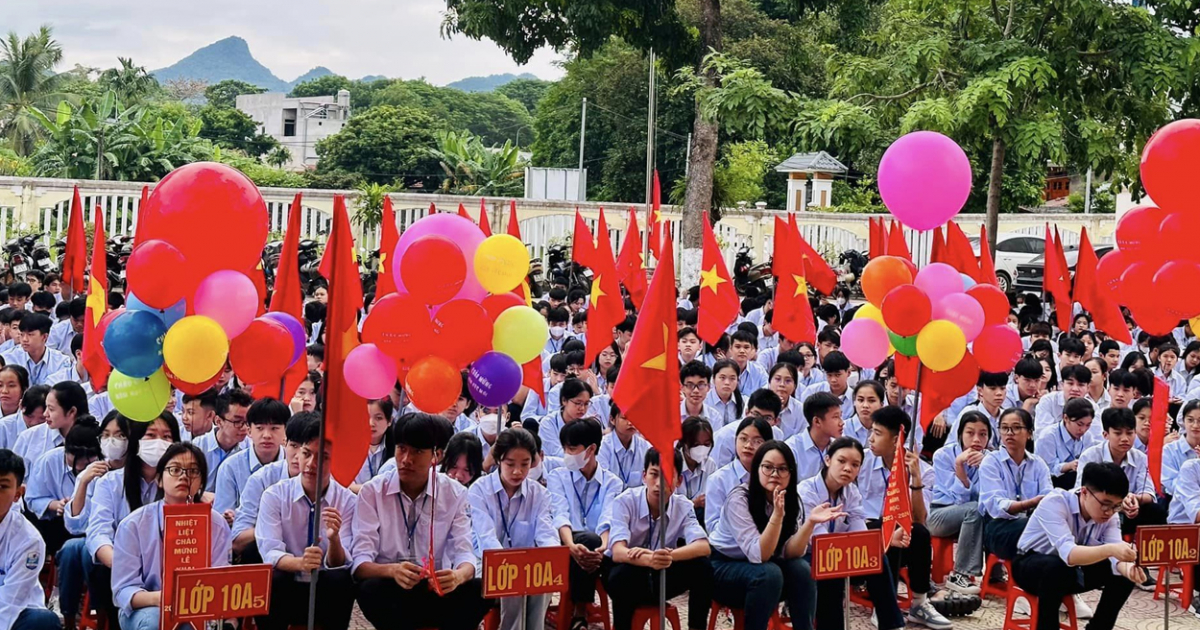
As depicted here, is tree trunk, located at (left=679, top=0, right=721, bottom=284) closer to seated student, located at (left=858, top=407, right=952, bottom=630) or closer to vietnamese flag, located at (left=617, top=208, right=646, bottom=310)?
vietnamese flag, located at (left=617, top=208, right=646, bottom=310)

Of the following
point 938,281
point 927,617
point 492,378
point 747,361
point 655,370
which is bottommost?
point 927,617

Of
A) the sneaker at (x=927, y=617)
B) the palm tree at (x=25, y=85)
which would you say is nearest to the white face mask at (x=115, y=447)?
the sneaker at (x=927, y=617)

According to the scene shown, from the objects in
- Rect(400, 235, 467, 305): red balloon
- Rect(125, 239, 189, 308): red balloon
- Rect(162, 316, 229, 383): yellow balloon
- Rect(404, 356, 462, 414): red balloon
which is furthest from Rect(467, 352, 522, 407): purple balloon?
Rect(125, 239, 189, 308): red balloon

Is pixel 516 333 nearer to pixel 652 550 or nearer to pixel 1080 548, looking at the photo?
pixel 652 550

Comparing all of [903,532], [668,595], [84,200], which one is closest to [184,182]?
[668,595]

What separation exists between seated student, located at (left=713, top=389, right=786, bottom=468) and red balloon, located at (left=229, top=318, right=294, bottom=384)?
302 cm

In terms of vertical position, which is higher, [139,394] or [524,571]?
[139,394]

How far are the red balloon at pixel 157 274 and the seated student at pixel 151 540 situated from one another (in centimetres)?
69

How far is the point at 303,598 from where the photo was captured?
241 inches

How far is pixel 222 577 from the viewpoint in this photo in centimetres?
529

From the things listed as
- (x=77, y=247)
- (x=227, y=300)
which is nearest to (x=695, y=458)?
(x=227, y=300)

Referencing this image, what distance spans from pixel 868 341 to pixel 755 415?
905 mm

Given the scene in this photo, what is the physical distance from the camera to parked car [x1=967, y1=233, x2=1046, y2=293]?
27.2 meters

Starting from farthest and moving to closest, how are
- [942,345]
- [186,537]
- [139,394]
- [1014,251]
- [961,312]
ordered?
[1014,251] < [961,312] < [942,345] < [139,394] < [186,537]
